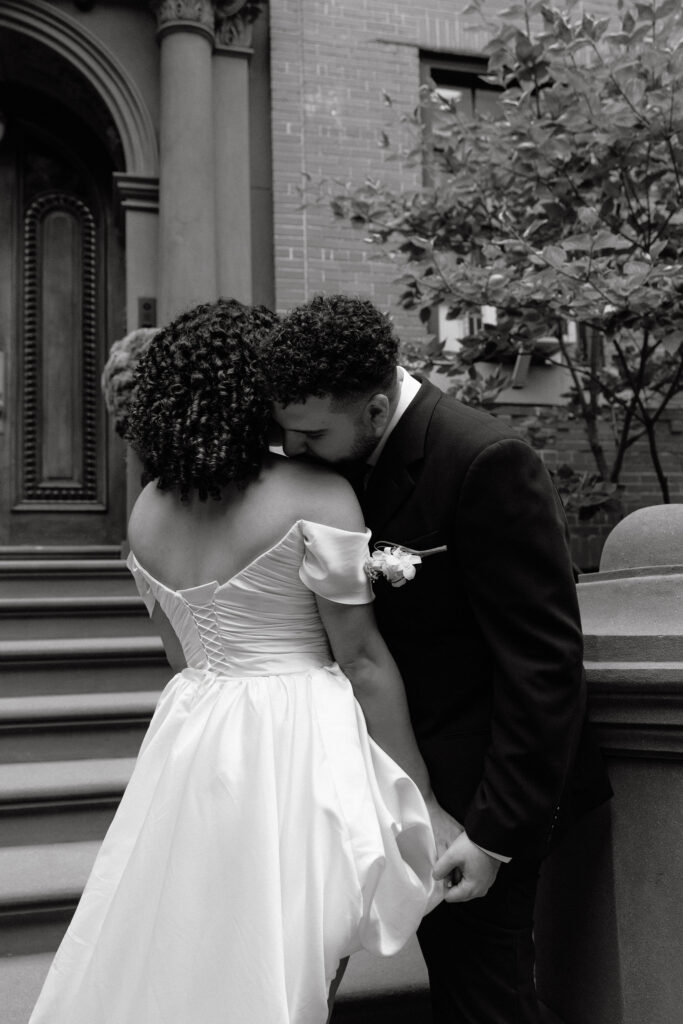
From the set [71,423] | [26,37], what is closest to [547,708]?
[71,423]

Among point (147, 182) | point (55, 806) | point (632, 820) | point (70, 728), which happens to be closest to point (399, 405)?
point (632, 820)

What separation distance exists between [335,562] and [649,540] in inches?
35.8

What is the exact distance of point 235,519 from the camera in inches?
78.7

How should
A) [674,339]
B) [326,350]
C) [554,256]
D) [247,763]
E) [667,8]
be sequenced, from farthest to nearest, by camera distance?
1. [674,339]
2. [667,8]
3. [554,256]
4. [247,763]
5. [326,350]

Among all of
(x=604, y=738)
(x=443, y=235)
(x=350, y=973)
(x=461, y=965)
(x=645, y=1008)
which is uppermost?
(x=443, y=235)

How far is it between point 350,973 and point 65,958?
1191mm

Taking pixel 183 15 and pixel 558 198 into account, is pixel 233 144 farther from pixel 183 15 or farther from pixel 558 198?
pixel 558 198

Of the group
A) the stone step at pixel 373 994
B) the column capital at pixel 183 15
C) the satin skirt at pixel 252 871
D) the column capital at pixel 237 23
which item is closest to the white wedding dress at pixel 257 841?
the satin skirt at pixel 252 871

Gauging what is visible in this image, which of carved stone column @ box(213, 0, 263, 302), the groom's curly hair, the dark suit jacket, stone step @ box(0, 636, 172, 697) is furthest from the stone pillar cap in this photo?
carved stone column @ box(213, 0, 263, 302)

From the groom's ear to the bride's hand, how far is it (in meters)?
0.80

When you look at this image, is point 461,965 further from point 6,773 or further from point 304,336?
point 6,773

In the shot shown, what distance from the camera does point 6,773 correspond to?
12.8ft

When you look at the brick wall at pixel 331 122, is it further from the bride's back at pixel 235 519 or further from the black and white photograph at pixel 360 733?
the bride's back at pixel 235 519

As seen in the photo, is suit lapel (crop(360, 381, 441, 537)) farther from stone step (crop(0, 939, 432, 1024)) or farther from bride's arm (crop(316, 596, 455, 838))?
stone step (crop(0, 939, 432, 1024))
